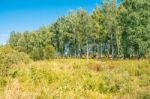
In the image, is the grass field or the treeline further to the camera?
the treeline

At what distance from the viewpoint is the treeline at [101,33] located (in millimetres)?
53156

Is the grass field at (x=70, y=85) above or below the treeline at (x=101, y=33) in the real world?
below

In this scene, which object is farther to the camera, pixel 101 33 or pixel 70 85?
pixel 101 33

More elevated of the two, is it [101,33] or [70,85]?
[101,33]

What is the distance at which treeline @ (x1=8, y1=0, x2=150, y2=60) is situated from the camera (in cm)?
5316

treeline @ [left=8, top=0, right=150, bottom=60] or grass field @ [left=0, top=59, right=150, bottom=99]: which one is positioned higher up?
treeline @ [left=8, top=0, right=150, bottom=60]

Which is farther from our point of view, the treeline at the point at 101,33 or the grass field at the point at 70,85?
the treeline at the point at 101,33

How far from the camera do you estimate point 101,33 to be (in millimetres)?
69812

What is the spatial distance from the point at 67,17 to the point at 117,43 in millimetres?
20602

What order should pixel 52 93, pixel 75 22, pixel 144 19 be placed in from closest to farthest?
pixel 52 93 → pixel 144 19 → pixel 75 22

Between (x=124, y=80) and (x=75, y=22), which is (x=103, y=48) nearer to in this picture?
(x=75, y=22)

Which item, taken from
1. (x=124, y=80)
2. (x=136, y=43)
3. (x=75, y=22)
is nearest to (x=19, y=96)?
(x=124, y=80)

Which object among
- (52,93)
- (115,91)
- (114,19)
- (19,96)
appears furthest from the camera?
(114,19)

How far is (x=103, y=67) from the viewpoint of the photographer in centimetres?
2509
